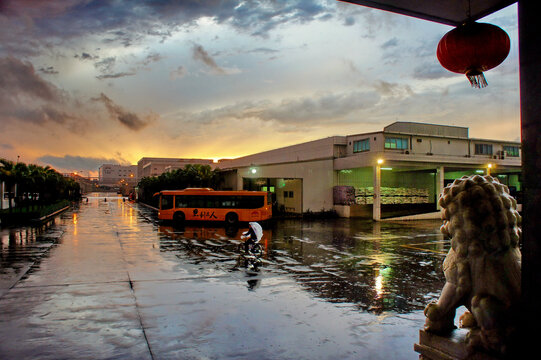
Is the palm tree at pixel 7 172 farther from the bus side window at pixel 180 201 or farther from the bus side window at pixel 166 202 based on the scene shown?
the bus side window at pixel 180 201

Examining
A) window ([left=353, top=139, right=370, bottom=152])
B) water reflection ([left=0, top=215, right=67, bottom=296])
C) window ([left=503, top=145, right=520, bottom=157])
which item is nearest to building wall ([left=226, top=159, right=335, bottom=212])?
window ([left=353, top=139, right=370, bottom=152])

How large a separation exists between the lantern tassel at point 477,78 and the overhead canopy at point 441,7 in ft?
1.87

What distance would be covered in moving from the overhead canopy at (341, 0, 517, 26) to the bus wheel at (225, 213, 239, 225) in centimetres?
2495

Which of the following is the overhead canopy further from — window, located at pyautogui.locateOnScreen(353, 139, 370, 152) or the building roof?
the building roof

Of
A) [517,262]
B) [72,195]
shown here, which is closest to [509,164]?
[517,262]

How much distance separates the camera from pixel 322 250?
16.3 metres

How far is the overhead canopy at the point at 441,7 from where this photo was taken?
3459 millimetres

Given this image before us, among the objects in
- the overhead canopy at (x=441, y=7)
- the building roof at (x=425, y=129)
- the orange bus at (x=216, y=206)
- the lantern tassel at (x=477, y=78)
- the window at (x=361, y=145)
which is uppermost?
the building roof at (x=425, y=129)

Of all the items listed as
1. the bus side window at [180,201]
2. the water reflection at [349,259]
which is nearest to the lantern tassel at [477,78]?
the water reflection at [349,259]

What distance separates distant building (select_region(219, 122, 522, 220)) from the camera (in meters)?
33.6

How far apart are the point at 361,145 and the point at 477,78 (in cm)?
3500

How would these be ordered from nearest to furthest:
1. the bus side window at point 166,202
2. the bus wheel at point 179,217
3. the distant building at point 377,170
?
the bus wheel at point 179,217 → the bus side window at point 166,202 → the distant building at point 377,170

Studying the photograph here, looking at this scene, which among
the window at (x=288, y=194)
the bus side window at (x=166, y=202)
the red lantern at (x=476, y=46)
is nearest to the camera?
the red lantern at (x=476, y=46)

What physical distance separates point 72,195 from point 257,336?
9883 centimetres
